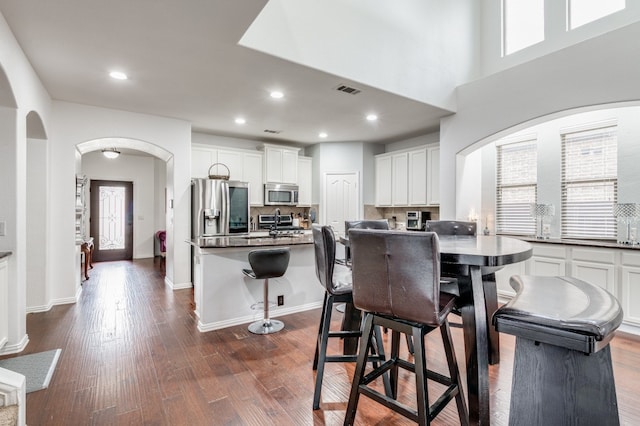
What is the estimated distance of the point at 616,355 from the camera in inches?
110

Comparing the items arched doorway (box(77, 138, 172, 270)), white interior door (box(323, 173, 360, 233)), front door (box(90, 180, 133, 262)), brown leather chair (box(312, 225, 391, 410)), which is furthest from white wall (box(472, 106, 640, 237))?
front door (box(90, 180, 133, 262))

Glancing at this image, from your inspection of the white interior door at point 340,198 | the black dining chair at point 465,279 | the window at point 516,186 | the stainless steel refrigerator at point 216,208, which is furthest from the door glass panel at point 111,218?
the window at point 516,186

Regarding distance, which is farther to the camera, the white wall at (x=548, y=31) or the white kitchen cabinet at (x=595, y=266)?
the white wall at (x=548, y=31)

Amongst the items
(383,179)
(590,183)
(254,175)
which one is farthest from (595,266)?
(254,175)

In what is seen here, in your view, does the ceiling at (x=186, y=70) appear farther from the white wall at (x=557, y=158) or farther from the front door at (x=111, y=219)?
the front door at (x=111, y=219)

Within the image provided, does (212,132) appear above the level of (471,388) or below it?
above

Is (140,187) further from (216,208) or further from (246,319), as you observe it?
(246,319)

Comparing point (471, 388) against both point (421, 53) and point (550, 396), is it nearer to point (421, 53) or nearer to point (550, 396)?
point (550, 396)

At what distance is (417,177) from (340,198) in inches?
64.6

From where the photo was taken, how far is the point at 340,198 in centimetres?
676

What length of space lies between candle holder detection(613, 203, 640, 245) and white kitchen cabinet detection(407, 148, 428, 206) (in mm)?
2629

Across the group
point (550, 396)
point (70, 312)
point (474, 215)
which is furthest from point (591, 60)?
point (70, 312)

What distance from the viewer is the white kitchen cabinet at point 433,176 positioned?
5.58 metres

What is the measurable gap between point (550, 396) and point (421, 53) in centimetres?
435
